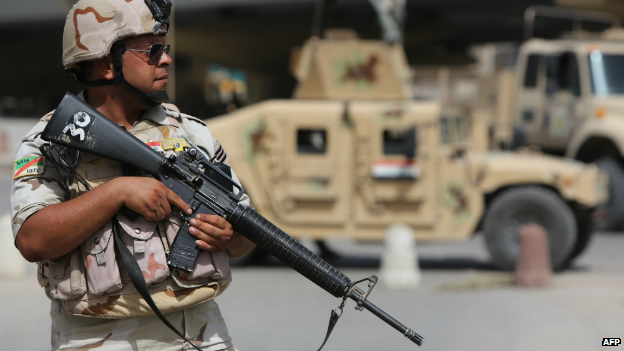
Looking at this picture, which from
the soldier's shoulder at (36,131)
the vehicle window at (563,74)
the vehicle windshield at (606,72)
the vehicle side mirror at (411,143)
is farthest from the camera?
the vehicle window at (563,74)

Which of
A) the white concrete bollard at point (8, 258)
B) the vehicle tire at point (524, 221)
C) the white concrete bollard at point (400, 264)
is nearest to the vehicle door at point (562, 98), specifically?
the vehicle tire at point (524, 221)

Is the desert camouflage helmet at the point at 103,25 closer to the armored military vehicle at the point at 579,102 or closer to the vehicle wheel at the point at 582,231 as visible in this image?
the vehicle wheel at the point at 582,231

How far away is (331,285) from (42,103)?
94.7 feet

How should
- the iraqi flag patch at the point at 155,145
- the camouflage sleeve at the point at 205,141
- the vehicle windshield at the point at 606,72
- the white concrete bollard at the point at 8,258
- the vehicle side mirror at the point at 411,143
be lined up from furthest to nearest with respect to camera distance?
the vehicle windshield at the point at 606,72
the vehicle side mirror at the point at 411,143
the white concrete bollard at the point at 8,258
the camouflage sleeve at the point at 205,141
the iraqi flag patch at the point at 155,145

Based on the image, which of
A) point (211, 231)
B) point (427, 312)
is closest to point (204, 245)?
point (211, 231)

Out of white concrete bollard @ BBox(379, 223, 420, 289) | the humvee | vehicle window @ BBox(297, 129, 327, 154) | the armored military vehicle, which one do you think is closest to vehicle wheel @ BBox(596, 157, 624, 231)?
the armored military vehicle

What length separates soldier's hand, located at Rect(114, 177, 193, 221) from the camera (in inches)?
76.5

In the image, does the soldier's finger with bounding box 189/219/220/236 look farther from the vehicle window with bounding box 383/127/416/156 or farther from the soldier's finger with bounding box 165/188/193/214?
the vehicle window with bounding box 383/127/416/156

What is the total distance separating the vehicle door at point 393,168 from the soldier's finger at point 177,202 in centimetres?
550

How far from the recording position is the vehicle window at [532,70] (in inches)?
466

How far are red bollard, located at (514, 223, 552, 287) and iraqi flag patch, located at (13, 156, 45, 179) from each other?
5711mm

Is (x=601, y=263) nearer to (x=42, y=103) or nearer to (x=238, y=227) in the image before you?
(x=238, y=227)

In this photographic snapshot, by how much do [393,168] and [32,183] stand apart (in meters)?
5.76

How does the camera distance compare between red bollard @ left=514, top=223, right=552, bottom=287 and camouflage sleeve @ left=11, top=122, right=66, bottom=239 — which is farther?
red bollard @ left=514, top=223, right=552, bottom=287
